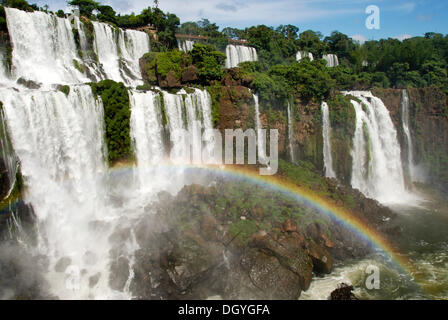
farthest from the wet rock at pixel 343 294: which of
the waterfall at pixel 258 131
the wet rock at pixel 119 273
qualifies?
the waterfall at pixel 258 131

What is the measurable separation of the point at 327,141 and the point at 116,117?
47.0 feet

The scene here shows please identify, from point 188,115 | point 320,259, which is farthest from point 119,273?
point 188,115

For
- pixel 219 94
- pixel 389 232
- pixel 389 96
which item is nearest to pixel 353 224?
pixel 389 232

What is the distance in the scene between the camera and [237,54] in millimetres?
33906

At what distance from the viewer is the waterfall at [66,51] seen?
19.8 metres

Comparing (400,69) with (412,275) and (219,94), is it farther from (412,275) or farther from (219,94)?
(412,275)

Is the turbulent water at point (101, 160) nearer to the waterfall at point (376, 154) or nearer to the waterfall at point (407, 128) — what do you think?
the waterfall at point (376, 154)

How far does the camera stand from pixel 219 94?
21.9 m

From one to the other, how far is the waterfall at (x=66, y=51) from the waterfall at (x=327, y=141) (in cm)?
1353

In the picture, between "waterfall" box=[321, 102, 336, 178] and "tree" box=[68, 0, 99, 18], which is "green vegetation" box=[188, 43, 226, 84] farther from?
"tree" box=[68, 0, 99, 18]

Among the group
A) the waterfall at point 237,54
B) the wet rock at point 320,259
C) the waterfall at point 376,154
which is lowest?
the wet rock at point 320,259

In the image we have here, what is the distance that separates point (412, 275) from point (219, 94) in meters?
14.7

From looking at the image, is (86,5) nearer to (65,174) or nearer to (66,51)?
(66,51)
